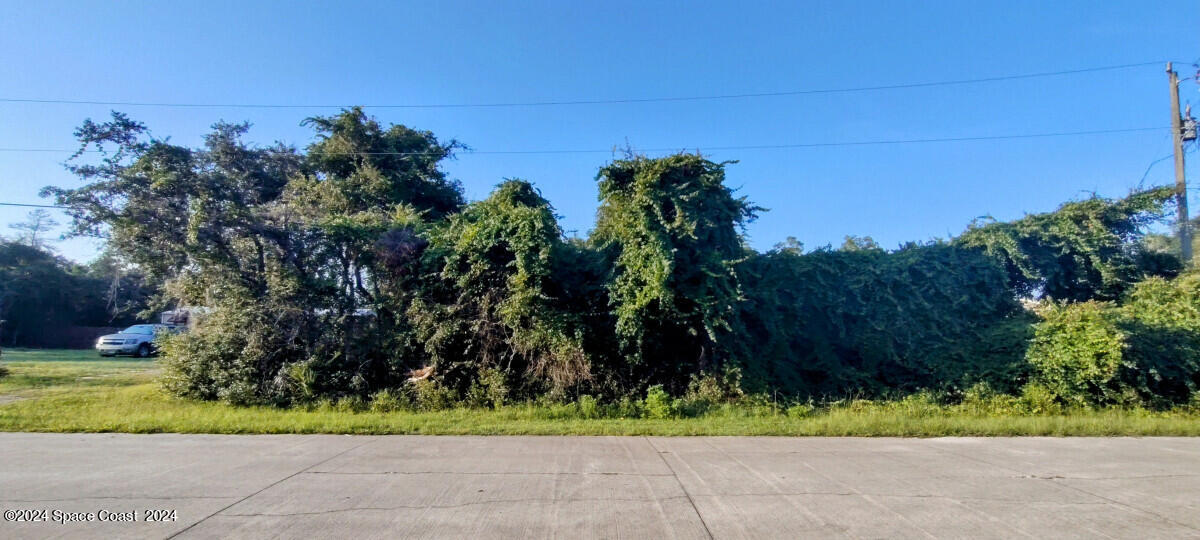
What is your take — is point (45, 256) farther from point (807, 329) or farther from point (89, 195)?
point (807, 329)

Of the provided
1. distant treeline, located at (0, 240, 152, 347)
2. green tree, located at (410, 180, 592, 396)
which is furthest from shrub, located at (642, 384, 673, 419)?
distant treeline, located at (0, 240, 152, 347)

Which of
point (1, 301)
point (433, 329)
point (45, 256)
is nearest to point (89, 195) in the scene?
point (433, 329)

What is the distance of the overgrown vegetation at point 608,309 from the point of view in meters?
12.1

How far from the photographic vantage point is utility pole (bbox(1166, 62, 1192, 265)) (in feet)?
50.9

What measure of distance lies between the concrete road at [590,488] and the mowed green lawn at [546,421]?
83 centimetres

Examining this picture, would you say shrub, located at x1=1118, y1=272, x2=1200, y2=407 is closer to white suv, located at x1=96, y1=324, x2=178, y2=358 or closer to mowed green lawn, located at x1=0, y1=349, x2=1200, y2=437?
mowed green lawn, located at x1=0, y1=349, x2=1200, y2=437

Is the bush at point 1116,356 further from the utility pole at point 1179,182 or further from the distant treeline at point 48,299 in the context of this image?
the distant treeline at point 48,299

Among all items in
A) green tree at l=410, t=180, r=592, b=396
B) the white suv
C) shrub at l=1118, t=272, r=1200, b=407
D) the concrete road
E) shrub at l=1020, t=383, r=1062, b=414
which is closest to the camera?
the concrete road

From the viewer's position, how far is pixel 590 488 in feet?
19.5

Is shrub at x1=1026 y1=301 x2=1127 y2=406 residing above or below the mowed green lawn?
above

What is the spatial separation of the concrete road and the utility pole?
1052 centimetres

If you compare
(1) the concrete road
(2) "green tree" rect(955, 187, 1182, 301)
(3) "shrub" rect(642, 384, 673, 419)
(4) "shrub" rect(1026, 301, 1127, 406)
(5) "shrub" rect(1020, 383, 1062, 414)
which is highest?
(2) "green tree" rect(955, 187, 1182, 301)

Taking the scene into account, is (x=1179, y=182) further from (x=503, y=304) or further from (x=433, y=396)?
(x=433, y=396)

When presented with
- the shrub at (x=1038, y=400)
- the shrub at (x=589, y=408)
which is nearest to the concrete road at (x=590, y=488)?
the shrub at (x=589, y=408)
